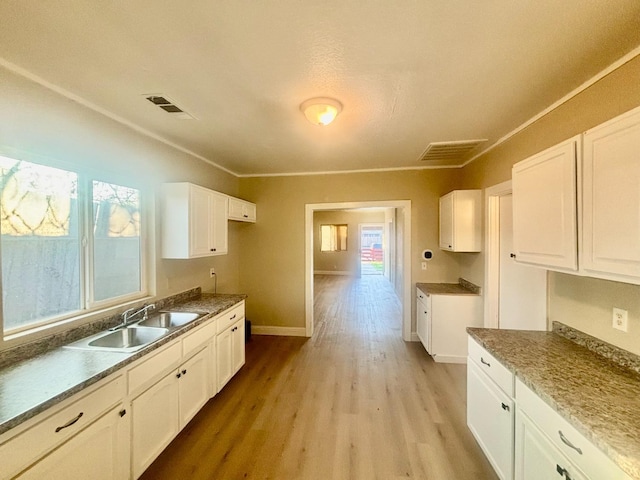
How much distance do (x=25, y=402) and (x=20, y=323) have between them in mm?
849

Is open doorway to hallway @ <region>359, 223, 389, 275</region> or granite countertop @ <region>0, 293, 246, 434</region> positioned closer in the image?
granite countertop @ <region>0, 293, 246, 434</region>

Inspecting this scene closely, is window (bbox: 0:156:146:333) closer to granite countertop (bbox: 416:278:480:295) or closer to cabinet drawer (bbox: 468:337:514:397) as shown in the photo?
cabinet drawer (bbox: 468:337:514:397)

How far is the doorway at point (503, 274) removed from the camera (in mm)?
2611

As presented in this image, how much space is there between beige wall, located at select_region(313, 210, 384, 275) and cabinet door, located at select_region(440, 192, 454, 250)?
275 inches

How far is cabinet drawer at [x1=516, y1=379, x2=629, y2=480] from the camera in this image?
0.93 meters

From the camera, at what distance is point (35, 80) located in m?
1.68

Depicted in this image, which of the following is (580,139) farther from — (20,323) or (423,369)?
(20,323)

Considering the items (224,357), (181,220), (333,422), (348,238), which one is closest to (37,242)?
(181,220)

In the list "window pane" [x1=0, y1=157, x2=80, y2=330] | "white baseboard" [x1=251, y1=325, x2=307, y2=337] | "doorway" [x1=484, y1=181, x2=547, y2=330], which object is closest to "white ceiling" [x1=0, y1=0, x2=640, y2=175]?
"window pane" [x1=0, y1=157, x2=80, y2=330]

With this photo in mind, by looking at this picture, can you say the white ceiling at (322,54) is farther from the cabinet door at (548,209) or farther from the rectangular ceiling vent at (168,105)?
the cabinet door at (548,209)

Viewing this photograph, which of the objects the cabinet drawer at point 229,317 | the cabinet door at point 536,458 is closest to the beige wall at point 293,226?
the cabinet drawer at point 229,317

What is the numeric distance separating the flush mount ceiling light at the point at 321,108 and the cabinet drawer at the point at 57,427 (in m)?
2.10

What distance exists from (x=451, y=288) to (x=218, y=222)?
10.5 feet

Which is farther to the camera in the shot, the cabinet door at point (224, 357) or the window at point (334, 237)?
the window at point (334, 237)
